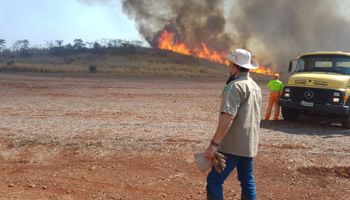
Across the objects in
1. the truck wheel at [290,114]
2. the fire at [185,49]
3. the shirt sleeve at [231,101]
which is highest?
the fire at [185,49]

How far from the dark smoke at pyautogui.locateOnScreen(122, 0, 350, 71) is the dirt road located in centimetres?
4130

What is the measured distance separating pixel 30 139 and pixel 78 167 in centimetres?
249

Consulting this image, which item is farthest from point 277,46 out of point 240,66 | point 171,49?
point 240,66

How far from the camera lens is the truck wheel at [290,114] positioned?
13.9 metres

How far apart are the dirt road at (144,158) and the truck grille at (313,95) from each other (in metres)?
0.81

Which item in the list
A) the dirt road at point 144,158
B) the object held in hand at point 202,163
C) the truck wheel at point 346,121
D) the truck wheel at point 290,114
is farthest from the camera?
the truck wheel at point 290,114

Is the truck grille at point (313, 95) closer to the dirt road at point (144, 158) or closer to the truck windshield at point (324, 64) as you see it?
the dirt road at point (144, 158)

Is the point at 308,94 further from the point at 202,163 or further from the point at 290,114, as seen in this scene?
the point at 202,163

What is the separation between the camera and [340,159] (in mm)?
8742

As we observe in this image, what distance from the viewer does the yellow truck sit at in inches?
481

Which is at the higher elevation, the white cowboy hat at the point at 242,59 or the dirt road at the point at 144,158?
the white cowboy hat at the point at 242,59

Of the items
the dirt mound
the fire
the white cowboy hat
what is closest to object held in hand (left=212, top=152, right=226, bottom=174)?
the white cowboy hat

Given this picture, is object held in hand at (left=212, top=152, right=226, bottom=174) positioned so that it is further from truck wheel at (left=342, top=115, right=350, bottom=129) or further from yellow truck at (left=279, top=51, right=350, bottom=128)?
truck wheel at (left=342, top=115, right=350, bottom=129)

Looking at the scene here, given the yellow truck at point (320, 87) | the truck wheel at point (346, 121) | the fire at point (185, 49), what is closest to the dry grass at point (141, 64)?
the fire at point (185, 49)
